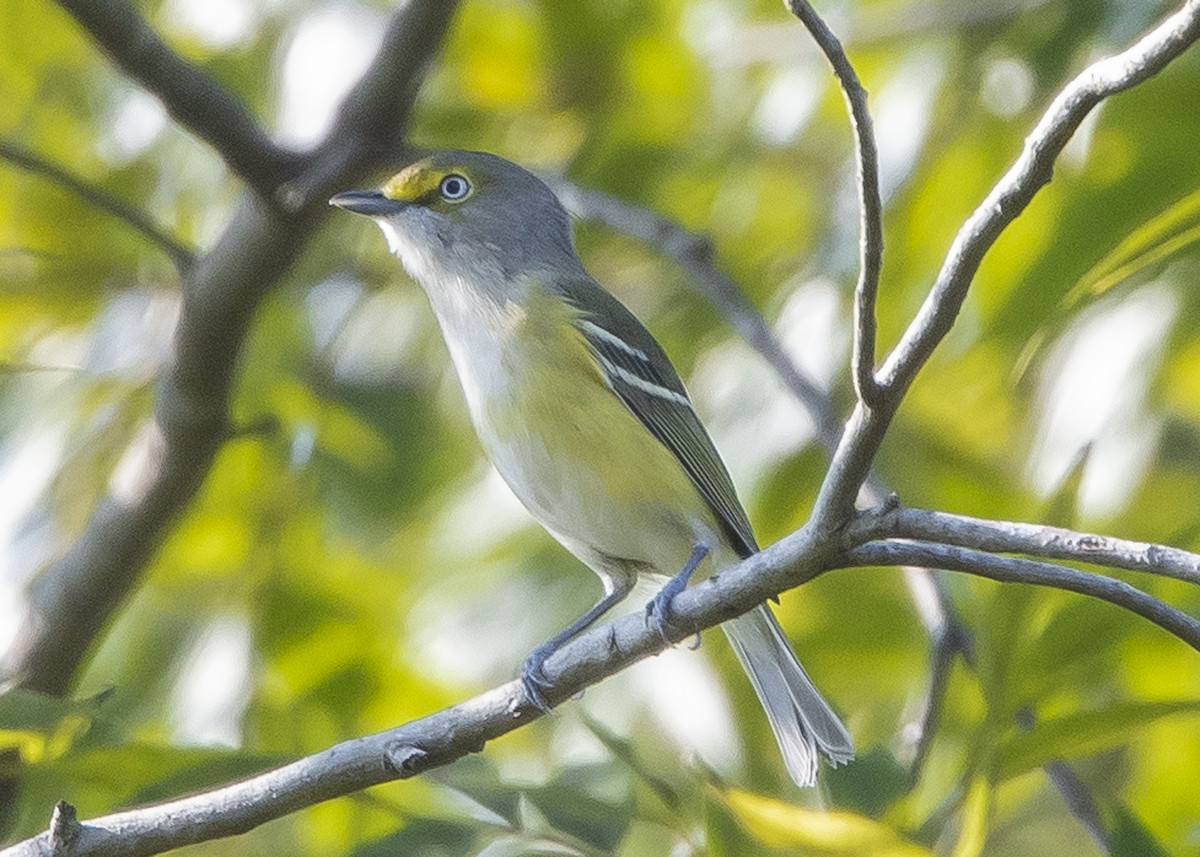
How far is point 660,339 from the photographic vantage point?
4891 mm

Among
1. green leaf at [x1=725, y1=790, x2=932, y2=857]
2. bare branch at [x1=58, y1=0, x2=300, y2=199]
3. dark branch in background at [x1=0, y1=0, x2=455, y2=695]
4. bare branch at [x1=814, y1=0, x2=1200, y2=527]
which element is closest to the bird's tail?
green leaf at [x1=725, y1=790, x2=932, y2=857]

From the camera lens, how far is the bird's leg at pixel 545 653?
8.32 ft

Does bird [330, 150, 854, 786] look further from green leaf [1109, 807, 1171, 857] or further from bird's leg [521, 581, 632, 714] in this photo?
green leaf [1109, 807, 1171, 857]

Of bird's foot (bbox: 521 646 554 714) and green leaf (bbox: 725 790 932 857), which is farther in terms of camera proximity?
bird's foot (bbox: 521 646 554 714)

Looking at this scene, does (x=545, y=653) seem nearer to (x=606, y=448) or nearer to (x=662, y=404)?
(x=606, y=448)

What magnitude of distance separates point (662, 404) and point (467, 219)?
92cm

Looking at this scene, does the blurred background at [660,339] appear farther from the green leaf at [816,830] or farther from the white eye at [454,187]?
the green leaf at [816,830]

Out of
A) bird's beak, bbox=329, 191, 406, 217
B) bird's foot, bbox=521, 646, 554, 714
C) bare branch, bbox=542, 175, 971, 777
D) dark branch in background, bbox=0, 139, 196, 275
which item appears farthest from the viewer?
bird's beak, bbox=329, 191, 406, 217

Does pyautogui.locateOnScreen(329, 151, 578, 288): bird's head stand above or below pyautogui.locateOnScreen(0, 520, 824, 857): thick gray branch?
above

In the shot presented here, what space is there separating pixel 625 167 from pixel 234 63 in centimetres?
117

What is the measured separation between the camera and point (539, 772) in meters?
4.41

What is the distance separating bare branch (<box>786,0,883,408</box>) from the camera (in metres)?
1.99

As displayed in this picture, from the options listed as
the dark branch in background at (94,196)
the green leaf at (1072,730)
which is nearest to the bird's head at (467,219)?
the dark branch in background at (94,196)

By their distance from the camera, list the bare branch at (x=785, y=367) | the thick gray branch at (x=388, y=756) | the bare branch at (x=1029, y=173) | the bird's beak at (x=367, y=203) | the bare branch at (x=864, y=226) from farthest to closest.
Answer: the bird's beak at (x=367, y=203) < the bare branch at (x=785, y=367) < the thick gray branch at (x=388, y=756) < the bare branch at (x=864, y=226) < the bare branch at (x=1029, y=173)
